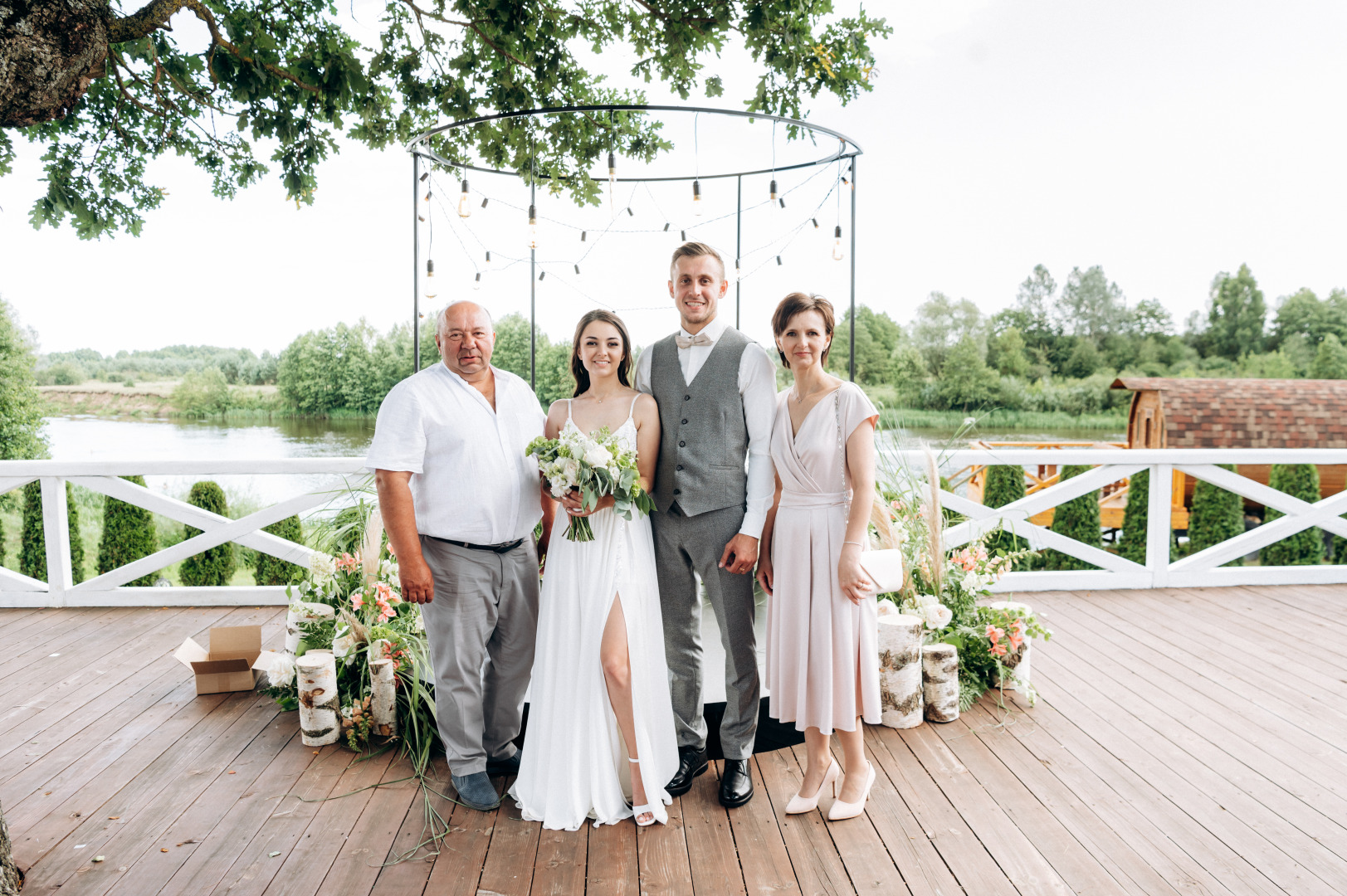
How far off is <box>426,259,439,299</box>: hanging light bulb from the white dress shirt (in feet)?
4.97

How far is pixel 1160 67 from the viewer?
20.8 m

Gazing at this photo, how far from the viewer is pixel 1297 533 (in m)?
6.67

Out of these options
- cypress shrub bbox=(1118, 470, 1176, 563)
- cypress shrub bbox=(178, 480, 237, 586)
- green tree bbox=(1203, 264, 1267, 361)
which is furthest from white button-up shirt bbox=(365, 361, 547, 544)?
green tree bbox=(1203, 264, 1267, 361)

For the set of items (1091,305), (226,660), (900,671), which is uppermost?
(1091,305)

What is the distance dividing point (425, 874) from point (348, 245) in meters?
15.2

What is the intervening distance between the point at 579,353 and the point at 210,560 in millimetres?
4445

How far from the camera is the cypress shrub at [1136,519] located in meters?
6.37

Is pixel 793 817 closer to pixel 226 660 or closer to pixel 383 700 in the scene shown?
pixel 383 700

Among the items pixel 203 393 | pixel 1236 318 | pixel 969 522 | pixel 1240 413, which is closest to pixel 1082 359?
pixel 1236 318

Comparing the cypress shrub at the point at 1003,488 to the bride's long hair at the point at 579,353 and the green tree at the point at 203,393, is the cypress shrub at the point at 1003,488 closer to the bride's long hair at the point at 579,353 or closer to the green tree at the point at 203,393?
the bride's long hair at the point at 579,353

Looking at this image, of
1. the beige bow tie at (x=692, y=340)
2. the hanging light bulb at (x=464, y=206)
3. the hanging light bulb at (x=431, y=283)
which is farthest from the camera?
the hanging light bulb at (x=431, y=283)

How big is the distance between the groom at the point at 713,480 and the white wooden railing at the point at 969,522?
2245mm

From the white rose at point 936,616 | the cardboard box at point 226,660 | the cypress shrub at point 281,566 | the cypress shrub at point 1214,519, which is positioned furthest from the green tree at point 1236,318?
the cardboard box at point 226,660

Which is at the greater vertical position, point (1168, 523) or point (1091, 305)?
point (1091, 305)
